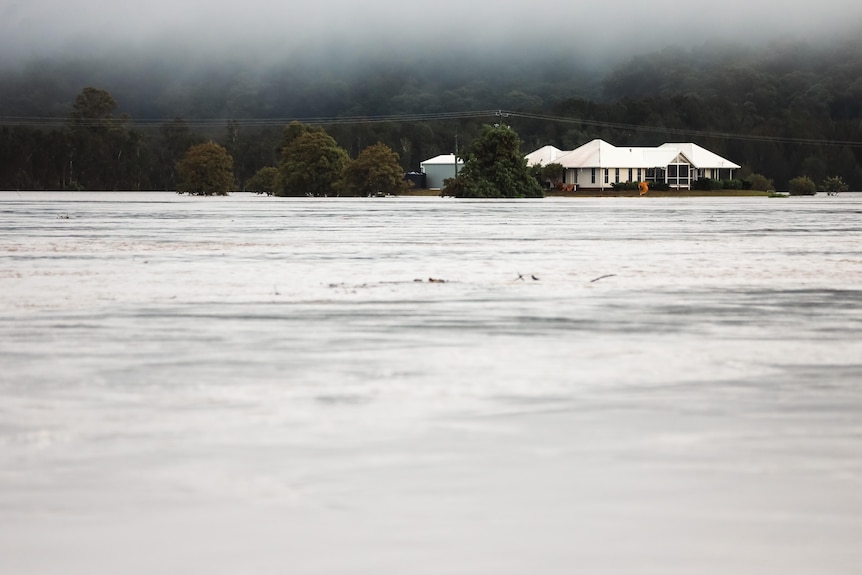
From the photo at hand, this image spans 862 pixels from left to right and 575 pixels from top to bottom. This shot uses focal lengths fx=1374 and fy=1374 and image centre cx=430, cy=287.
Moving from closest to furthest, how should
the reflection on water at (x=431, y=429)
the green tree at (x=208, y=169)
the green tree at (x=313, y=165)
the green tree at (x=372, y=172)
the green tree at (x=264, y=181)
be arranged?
1. the reflection on water at (x=431, y=429)
2. the green tree at (x=372, y=172)
3. the green tree at (x=313, y=165)
4. the green tree at (x=208, y=169)
5. the green tree at (x=264, y=181)

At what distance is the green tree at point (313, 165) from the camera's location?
13925 centimetres

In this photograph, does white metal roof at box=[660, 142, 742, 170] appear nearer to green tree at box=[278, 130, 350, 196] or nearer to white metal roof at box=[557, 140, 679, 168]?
white metal roof at box=[557, 140, 679, 168]

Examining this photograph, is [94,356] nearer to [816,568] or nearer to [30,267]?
[816,568]

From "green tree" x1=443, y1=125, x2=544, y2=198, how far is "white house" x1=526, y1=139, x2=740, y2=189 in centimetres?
3285

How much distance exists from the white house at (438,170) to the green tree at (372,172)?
38.4 metres

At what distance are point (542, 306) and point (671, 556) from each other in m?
12.3

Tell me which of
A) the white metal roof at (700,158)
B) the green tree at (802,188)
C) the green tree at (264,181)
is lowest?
the green tree at (802,188)

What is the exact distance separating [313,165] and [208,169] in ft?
50.1

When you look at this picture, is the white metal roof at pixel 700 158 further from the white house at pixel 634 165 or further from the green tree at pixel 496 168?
the green tree at pixel 496 168

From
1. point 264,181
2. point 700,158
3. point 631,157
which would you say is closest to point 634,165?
point 631,157

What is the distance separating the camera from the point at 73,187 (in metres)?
197

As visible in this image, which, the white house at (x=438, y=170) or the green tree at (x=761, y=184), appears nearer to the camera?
the green tree at (x=761, y=184)

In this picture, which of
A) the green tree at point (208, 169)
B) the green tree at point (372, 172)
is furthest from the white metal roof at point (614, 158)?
the green tree at point (208, 169)

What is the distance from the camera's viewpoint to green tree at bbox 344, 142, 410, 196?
13588 centimetres
